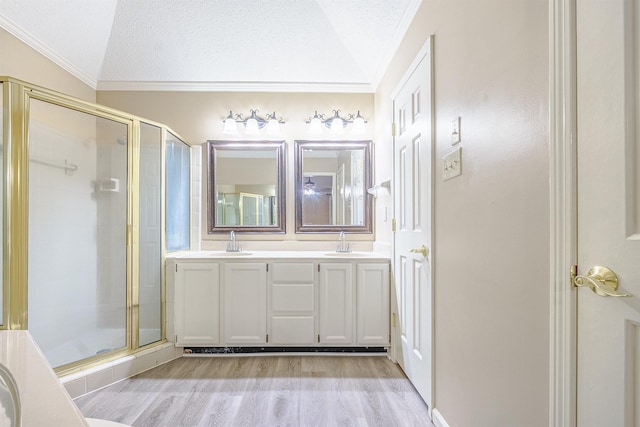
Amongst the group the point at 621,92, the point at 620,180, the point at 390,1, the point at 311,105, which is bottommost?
the point at 620,180

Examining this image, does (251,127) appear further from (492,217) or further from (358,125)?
(492,217)

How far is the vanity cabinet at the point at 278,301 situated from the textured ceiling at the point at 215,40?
1.60 m

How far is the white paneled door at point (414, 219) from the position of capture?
71.7 inches

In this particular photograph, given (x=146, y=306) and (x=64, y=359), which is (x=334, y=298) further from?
(x=64, y=359)

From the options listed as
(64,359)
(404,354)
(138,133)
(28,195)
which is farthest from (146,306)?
(404,354)

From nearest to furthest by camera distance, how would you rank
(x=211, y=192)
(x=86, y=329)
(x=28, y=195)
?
(x=28, y=195), (x=86, y=329), (x=211, y=192)

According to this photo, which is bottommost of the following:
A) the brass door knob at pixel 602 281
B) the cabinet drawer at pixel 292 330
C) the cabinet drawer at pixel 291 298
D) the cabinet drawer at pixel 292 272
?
the cabinet drawer at pixel 292 330

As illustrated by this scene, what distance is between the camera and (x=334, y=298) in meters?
2.64

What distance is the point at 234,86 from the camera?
316 cm

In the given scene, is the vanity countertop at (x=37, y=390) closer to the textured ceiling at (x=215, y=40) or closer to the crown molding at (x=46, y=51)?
the textured ceiling at (x=215, y=40)

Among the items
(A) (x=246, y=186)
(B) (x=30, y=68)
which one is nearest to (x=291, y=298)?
(A) (x=246, y=186)

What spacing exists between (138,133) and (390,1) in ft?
6.24

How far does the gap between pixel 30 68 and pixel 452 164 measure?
9.49ft

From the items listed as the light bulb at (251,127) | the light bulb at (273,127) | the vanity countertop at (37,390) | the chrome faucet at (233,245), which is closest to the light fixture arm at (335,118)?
the light bulb at (273,127)
